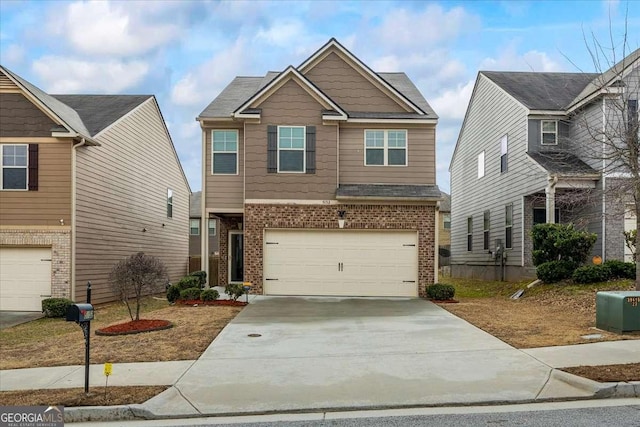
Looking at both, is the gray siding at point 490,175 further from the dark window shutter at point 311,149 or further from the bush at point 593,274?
the dark window shutter at point 311,149

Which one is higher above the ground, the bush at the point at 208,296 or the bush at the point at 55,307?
the bush at the point at 208,296

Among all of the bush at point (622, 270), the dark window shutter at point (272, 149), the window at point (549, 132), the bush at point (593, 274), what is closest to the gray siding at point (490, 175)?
the window at point (549, 132)

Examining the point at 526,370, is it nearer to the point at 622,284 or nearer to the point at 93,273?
the point at 622,284

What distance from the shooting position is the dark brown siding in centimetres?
1739

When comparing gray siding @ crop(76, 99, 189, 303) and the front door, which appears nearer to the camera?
gray siding @ crop(76, 99, 189, 303)

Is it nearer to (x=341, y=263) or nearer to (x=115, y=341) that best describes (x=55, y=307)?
(x=115, y=341)

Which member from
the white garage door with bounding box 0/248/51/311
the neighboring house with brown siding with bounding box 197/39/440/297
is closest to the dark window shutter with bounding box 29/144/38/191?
the white garage door with bounding box 0/248/51/311

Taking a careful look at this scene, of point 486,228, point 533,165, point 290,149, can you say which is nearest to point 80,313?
point 290,149

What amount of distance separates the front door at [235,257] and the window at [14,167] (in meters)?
7.32

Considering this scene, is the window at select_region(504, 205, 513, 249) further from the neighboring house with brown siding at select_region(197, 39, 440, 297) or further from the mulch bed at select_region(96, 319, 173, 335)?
the mulch bed at select_region(96, 319, 173, 335)

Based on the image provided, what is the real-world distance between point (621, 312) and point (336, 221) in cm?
944

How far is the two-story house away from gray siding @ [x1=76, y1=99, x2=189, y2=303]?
15061mm

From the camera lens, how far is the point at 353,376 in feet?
26.2

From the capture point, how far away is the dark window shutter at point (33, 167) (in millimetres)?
17328
